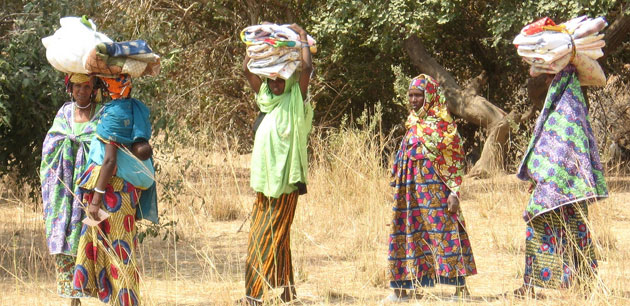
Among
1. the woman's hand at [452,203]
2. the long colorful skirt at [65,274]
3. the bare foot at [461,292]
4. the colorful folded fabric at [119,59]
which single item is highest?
the colorful folded fabric at [119,59]

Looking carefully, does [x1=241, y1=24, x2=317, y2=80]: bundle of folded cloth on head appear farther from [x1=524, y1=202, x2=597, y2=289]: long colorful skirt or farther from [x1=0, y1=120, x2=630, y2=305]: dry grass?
[x1=524, y1=202, x2=597, y2=289]: long colorful skirt

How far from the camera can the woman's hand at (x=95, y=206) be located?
4723 millimetres

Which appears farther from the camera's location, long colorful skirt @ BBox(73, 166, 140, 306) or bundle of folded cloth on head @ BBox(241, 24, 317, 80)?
bundle of folded cloth on head @ BBox(241, 24, 317, 80)

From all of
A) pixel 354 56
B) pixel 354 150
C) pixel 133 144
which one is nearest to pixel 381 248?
pixel 354 150

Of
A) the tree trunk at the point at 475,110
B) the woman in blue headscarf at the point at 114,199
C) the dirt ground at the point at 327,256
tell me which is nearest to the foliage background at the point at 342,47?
the tree trunk at the point at 475,110

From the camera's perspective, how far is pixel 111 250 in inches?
189

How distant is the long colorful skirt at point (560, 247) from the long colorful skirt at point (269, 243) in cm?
157

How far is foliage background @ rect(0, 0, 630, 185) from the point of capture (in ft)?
35.3

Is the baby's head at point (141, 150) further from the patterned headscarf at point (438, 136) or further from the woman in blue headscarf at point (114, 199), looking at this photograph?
the patterned headscarf at point (438, 136)

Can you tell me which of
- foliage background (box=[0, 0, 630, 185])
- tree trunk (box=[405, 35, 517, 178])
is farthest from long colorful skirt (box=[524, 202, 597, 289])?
tree trunk (box=[405, 35, 517, 178])

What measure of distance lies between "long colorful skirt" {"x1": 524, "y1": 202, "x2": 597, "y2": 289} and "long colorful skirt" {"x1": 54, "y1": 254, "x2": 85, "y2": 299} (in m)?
2.83

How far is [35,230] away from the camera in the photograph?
806cm

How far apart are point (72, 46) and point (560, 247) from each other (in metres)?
3.17

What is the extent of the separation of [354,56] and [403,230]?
715 cm
